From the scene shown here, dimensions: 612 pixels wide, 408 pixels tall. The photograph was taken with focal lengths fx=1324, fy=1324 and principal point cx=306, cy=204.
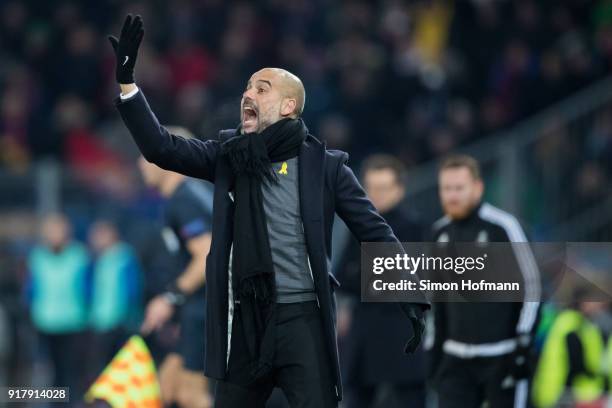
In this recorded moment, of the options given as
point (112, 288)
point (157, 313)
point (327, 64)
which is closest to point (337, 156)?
point (157, 313)

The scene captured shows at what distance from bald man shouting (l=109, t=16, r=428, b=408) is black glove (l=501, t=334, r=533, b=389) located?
6.14 ft

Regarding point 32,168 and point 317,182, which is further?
point 32,168

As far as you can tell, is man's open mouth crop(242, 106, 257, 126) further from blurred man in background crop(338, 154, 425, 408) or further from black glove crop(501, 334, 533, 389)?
blurred man in background crop(338, 154, 425, 408)

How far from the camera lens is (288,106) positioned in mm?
5730

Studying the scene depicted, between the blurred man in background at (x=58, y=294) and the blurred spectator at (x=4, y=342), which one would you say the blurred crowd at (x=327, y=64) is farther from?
the blurred spectator at (x=4, y=342)

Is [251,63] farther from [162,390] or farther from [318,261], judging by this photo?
[318,261]

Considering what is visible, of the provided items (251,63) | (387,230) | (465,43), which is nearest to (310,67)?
(251,63)

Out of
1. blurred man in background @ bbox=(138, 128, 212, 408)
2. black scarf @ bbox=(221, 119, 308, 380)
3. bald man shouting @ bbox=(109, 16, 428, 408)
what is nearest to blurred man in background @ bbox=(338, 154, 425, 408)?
blurred man in background @ bbox=(138, 128, 212, 408)

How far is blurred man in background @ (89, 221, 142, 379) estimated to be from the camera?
41.3 ft

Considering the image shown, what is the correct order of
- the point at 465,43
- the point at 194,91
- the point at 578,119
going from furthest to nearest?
the point at 465,43 < the point at 194,91 < the point at 578,119

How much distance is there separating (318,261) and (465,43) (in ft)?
36.4

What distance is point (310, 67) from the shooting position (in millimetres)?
15938

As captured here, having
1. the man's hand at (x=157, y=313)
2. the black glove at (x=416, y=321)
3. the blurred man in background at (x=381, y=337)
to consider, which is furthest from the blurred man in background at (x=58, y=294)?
the black glove at (x=416, y=321)

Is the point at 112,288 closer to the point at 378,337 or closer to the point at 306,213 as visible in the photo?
the point at 378,337
